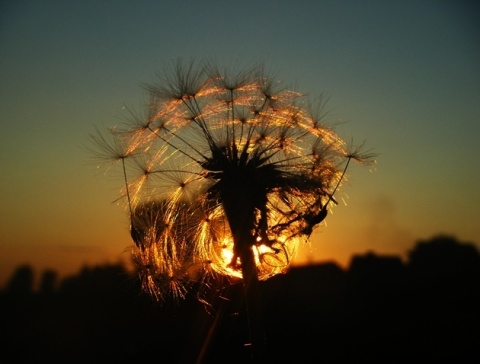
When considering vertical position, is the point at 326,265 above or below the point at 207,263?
above

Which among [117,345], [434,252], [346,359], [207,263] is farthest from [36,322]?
[434,252]

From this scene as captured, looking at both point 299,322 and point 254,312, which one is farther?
point 299,322

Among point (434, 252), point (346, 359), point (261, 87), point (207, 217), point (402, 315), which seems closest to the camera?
point (207, 217)

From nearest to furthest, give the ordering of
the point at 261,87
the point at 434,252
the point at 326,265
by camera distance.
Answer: the point at 261,87
the point at 326,265
the point at 434,252

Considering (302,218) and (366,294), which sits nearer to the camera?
(302,218)

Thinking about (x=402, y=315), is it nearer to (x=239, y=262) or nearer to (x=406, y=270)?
(x=406, y=270)

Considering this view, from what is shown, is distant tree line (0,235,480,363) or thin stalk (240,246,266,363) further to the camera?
distant tree line (0,235,480,363)

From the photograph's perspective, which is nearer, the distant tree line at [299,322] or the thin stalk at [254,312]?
the thin stalk at [254,312]

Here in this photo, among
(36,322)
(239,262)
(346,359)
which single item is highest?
(36,322)
